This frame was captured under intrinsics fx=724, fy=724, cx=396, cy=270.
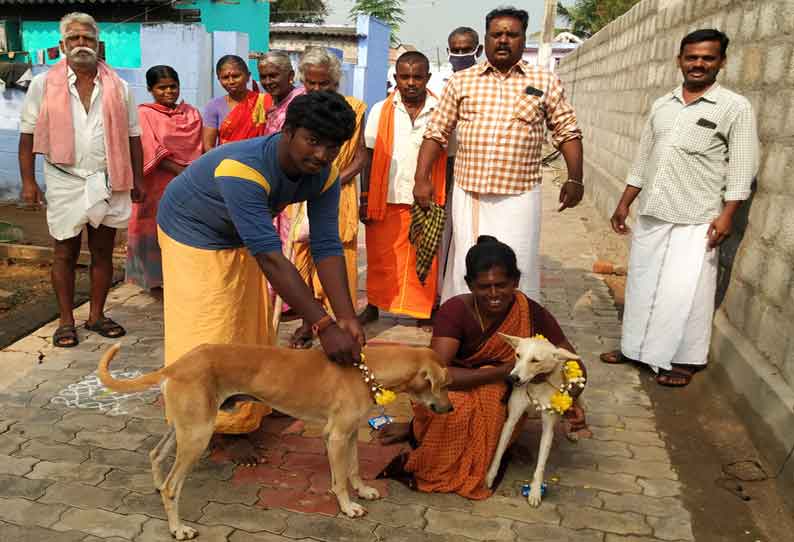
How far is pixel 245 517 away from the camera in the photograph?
304 centimetres

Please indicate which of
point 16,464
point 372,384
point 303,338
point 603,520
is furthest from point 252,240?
point 303,338

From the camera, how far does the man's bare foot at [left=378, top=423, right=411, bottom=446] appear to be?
3783 mm

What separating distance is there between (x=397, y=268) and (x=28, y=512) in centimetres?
307

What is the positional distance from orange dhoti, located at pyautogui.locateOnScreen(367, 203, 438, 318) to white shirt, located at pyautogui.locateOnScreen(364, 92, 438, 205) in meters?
0.13

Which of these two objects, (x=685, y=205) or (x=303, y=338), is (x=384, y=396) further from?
(x=685, y=205)

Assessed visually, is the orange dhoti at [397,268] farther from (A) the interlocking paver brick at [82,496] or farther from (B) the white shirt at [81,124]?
(A) the interlocking paver brick at [82,496]

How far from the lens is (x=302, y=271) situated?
5.11 meters

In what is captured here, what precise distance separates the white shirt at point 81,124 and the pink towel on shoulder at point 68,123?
0.03m

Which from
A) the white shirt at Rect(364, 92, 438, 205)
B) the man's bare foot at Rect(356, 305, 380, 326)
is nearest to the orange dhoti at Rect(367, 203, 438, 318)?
the white shirt at Rect(364, 92, 438, 205)

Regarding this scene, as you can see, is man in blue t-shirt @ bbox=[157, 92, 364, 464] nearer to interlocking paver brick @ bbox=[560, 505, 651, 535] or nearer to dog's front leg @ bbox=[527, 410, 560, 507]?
dog's front leg @ bbox=[527, 410, 560, 507]

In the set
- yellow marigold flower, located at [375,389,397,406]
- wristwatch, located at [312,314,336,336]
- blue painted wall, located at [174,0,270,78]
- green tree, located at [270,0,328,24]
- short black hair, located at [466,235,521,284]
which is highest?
green tree, located at [270,0,328,24]

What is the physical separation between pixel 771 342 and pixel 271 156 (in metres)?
2.84

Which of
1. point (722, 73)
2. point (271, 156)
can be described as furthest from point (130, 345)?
point (722, 73)

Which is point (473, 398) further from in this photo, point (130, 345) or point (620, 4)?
point (620, 4)
